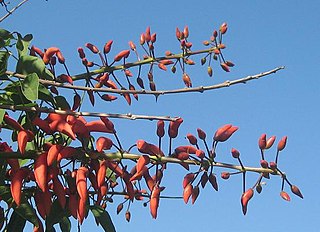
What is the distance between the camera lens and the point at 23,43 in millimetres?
2016

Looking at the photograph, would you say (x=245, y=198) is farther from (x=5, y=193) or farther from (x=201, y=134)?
(x=5, y=193)

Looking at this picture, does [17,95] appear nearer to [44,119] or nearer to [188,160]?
[44,119]

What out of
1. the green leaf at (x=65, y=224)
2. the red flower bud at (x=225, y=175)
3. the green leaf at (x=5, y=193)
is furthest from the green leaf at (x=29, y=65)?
the red flower bud at (x=225, y=175)

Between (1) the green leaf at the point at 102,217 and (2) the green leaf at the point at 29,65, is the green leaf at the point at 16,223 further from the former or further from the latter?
(2) the green leaf at the point at 29,65

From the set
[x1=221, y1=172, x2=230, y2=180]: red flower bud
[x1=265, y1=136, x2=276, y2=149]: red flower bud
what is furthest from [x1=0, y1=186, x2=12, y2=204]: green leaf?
[x1=265, y1=136, x2=276, y2=149]: red flower bud

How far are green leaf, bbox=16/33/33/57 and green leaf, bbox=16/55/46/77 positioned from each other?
0.51 feet

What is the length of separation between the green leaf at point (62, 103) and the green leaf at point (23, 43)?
249 millimetres

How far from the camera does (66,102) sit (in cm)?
179

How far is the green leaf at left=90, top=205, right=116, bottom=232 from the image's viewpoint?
1757mm

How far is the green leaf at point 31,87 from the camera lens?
1.60 m

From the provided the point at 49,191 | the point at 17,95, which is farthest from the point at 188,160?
the point at 17,95

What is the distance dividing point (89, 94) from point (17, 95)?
0.91 feet

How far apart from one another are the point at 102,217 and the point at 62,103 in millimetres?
316

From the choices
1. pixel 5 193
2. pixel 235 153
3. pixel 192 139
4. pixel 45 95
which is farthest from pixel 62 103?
pixel 235 153
